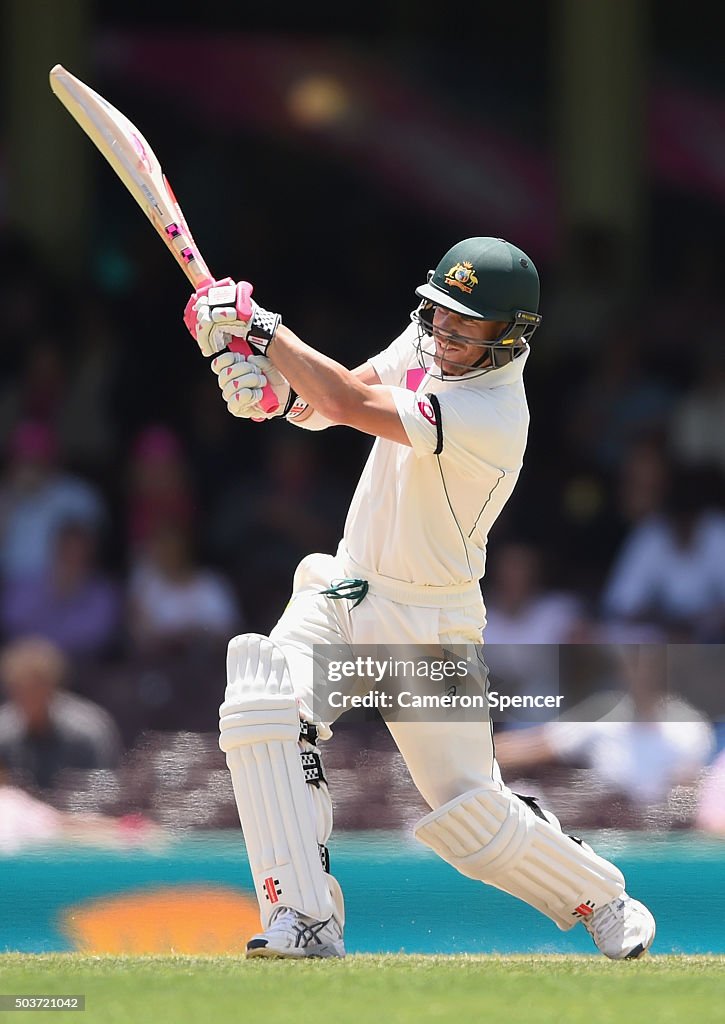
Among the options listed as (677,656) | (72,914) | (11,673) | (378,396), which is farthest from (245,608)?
(378,396)

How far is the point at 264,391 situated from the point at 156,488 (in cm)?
333

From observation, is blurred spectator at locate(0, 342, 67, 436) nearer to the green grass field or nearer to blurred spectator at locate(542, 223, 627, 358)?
blurred spectator at locate(542, 223, 627, 358)

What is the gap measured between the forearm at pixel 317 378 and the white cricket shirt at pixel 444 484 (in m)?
0.09

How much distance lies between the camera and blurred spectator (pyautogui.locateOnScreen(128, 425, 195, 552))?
6.82 meters

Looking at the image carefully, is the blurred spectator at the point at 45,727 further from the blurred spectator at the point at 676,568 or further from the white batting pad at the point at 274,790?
the blurred spectator at the point at 676,568

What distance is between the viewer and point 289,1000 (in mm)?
3008

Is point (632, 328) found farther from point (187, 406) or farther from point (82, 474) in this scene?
point (82, 474)

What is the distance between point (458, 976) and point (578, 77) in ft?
19.3

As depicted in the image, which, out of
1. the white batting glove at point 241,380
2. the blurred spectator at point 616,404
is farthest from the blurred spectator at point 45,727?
the blurred spectator at point 616,404

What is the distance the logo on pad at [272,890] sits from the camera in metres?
3.55

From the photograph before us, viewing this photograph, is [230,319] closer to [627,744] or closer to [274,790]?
[274,790]

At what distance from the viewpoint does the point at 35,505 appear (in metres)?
6.80

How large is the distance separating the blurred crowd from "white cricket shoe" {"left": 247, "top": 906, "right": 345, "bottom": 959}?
0.77m

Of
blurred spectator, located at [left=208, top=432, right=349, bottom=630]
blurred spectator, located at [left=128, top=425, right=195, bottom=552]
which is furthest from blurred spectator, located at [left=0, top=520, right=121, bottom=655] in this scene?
blurred spectator, located at [left=208, top=432, right=349, bottom=630]
